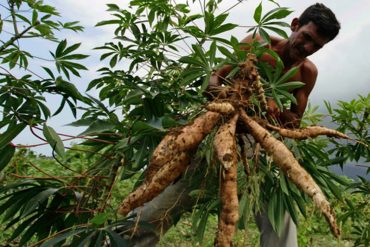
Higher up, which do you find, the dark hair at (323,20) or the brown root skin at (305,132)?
the dark hair at (323,20)

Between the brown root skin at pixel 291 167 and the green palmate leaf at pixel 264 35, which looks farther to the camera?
the green palmate leaf at pixel 264 35

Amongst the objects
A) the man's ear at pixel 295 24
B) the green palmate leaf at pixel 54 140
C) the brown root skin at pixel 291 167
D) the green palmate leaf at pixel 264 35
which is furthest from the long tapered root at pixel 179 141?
the man's ear at pixel 295 24

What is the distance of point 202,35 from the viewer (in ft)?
4.05

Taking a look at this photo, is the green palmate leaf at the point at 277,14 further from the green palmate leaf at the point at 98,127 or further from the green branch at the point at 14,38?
the green branch at the point at 14,38

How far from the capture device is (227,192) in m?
0.95

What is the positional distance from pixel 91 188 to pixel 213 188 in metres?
0.37

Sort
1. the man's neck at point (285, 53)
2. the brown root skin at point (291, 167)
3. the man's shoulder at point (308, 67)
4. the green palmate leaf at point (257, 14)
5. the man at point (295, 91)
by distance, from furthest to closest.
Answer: the man's shoulder at point (308, 67), the man's neck at point (285, 53), the man at point (295, 91), the green palmate leaf at point (257, 14), the brown root skin at point (291, 167)

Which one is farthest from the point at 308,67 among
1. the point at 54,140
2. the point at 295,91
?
the point at 54,140

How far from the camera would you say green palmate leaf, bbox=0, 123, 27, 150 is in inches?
38.7

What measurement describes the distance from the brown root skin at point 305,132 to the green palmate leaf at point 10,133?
643 mm

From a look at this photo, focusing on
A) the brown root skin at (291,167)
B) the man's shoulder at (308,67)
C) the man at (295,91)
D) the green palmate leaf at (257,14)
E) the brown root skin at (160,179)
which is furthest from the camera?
the man's shoulder at (308,67)

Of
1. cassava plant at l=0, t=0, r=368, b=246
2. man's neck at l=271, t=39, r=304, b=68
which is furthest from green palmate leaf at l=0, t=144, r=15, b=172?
man's neck at l=271, t=39, r=304, b=68

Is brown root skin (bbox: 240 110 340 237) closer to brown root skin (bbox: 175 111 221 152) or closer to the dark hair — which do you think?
brown root skin (bbox: 175 111 221 152)

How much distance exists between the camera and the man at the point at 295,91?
129 centimetres
